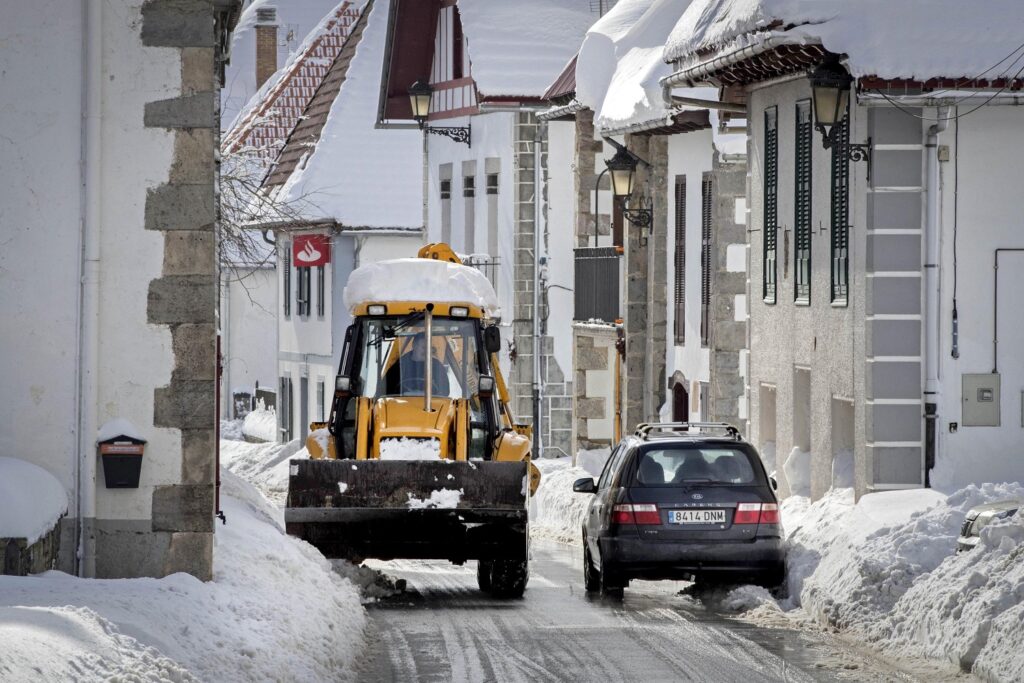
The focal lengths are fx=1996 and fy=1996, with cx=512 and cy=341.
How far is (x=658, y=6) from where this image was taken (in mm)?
30906

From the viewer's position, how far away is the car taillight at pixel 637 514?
1708 centimetres

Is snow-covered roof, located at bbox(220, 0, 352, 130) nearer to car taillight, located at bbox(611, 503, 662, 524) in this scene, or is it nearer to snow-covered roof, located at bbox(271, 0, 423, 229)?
snow-covered roof, located at bbox(271, 0, 423, 229)

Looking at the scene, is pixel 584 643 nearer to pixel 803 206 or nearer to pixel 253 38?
pixel 803 206

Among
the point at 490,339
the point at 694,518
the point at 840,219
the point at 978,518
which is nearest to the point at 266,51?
the point at 840,219

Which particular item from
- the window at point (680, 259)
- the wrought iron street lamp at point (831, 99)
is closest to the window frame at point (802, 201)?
the wrought iron street lamp at point (831, 99)

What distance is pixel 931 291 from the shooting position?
19078 millimetres

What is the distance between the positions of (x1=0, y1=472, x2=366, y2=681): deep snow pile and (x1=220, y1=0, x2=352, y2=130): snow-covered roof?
173 ft

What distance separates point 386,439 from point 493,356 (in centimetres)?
177

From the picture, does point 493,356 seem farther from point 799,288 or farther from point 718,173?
point 718,173

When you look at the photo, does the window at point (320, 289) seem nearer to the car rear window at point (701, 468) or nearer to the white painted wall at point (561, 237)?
the white painted wall at point (561, 237)

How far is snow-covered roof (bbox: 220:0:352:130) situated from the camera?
68.5 m

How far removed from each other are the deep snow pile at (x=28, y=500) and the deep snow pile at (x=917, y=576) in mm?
5824

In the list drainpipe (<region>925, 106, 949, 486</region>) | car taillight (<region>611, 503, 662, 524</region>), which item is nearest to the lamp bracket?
drainpipe (<region>925, 106, 949, 486</region>)

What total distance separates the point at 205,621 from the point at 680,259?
19322 mm
